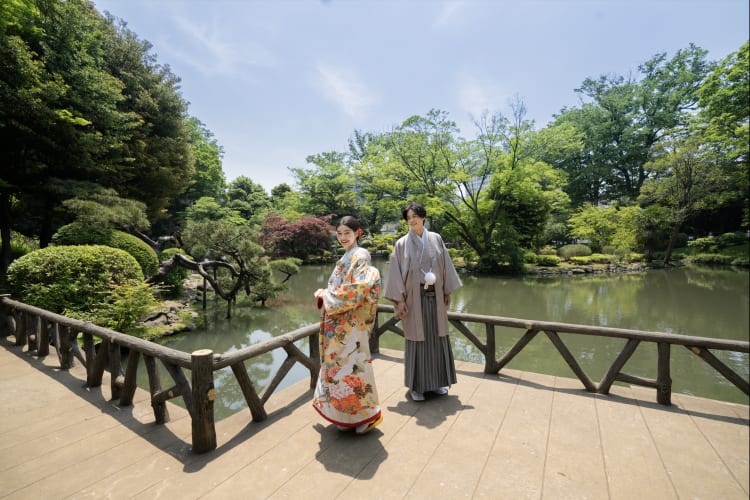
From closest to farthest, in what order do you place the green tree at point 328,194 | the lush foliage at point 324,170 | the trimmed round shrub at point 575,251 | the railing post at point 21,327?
the railing post at point 21,327 → the lush foliage at point 324,170 → the trimmed round shrub at point 575,251 → the green tree at point 328,194

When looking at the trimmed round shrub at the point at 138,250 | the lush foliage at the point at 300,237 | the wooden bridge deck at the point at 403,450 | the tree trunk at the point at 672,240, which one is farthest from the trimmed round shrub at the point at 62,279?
the lush foliage at the point at 300,237

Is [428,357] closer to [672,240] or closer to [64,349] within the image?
[672,240]

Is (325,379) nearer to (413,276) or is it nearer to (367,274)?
(367,274)

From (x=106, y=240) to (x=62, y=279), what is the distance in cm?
196

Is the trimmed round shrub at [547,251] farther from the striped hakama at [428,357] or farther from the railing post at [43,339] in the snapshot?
the railing post at [43,339]

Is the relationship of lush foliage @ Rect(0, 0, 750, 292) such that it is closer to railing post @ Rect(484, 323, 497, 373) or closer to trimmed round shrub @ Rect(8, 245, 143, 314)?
trimmed round shrub @ Rect(8, 245, 143, 314)

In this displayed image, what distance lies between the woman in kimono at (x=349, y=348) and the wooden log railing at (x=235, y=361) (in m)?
0.53

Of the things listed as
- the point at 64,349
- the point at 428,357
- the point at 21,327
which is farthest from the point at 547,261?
the point at 21,327

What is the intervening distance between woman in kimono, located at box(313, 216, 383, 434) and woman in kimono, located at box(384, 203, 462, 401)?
477mm

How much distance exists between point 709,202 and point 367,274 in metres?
2.96

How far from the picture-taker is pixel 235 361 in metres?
2.07

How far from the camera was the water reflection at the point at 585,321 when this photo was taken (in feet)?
8.12

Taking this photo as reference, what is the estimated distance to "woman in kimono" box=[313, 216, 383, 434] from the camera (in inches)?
78.7

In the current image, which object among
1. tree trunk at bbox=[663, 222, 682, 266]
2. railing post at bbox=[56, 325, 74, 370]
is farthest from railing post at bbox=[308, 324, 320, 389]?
tree trunk at bbox=[663, 222, 682, 266]
